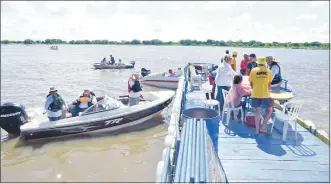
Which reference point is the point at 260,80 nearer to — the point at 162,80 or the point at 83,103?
the point at 83,103

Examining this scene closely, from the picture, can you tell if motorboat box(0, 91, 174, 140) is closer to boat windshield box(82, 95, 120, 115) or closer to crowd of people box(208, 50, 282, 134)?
boat windshield box(82, 95, 120, 115)

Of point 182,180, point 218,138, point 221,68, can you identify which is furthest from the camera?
point 221,68

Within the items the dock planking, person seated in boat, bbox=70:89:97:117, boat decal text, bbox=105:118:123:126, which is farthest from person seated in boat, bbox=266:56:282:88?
person seated in boat, bbox=70:89:97:117

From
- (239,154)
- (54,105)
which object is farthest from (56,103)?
(239,154)

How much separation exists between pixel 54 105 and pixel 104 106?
171cm

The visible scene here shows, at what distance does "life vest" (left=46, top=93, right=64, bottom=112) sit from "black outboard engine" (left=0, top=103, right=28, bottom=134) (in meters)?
1.07

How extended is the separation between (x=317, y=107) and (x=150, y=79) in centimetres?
1046

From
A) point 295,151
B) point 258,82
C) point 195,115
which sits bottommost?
point 295,151

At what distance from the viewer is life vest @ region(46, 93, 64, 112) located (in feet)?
30.1

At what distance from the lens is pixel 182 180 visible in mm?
3330

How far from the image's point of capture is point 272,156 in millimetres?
5246

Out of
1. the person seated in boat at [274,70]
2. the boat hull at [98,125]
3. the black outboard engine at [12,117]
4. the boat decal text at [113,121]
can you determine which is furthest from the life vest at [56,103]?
the person seated in boat at [274,70]

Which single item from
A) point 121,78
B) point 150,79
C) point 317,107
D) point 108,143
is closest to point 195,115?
point 108,143

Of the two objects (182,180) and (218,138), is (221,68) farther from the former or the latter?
(182,180)
